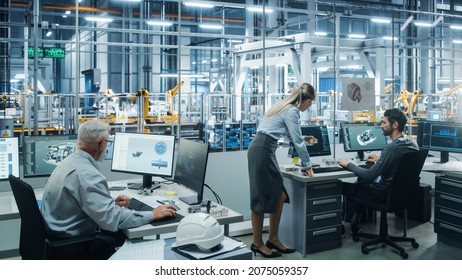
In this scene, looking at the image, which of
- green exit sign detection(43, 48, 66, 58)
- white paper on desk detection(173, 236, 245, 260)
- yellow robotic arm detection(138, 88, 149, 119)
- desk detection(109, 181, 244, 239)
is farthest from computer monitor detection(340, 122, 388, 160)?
green exit sign detection(43, 48, 66, 58)

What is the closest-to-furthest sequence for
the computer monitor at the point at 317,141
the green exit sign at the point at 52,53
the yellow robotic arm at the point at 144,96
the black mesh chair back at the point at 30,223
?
Answer: the black mesh chair back at the point at 30,223 < the computer monitor at the point at 317,141 < the yellow robotic arm at the point at 144,96 < the green exit sign at the point at 52,53

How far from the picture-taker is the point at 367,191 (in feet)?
13.1

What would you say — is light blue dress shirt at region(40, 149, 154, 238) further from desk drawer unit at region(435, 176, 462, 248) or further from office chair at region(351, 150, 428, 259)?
desk drawer unit at region(435, 176, 462, 248)

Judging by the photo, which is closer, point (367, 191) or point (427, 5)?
point (367, 191)

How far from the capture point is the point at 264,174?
363cm

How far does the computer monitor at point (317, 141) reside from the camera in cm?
435

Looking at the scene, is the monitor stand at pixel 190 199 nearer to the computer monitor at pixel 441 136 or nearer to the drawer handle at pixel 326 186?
the drawer handle at pixel 326 186

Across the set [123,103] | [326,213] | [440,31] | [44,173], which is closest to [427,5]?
[440,31]

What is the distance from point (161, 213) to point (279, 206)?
61.1 inches

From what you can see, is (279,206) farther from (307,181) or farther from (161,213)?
(161,213)

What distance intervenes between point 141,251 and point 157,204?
74 centimetres

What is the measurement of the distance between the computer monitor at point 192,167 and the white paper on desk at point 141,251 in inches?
22.9

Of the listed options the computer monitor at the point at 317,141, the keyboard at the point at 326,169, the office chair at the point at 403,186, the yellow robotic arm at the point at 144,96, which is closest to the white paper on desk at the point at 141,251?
the keyboard at the point at 326,169

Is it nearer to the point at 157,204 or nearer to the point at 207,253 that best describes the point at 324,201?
the point at 157,204
